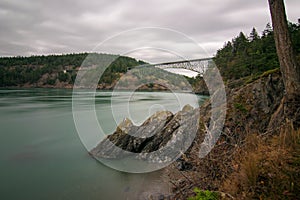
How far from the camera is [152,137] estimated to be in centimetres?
1073

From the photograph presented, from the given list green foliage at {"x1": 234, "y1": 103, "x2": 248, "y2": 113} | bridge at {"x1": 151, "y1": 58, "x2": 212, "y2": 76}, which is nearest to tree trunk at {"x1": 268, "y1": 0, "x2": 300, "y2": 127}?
green foliage at {"x1": 234, "y1": 103, "x2": 248, "y2": 113}

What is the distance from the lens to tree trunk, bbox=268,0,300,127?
16.5 ft

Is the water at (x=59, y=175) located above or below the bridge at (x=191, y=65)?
below

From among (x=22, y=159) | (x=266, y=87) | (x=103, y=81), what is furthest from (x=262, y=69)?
(x=103, y=81)

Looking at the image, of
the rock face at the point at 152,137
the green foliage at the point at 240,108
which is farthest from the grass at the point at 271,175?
the rock face at the point at 152,137

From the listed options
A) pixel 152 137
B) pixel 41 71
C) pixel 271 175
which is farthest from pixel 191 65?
pixel 41 71

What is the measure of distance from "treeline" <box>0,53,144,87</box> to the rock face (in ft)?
260

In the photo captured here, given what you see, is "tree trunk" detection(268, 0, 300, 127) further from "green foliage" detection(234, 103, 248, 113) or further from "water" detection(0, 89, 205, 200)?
"water" detection(0, 89, 205, 200)

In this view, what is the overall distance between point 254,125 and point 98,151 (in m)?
7.73

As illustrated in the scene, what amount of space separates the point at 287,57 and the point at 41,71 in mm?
136002

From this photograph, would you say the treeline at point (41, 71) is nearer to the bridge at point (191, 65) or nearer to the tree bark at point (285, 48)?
the bridge at point (191, 65)

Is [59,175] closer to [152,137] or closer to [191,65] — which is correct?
[152,137]

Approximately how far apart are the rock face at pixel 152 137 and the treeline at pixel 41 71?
79278 millimetres

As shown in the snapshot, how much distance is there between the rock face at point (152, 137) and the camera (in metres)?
9.90
